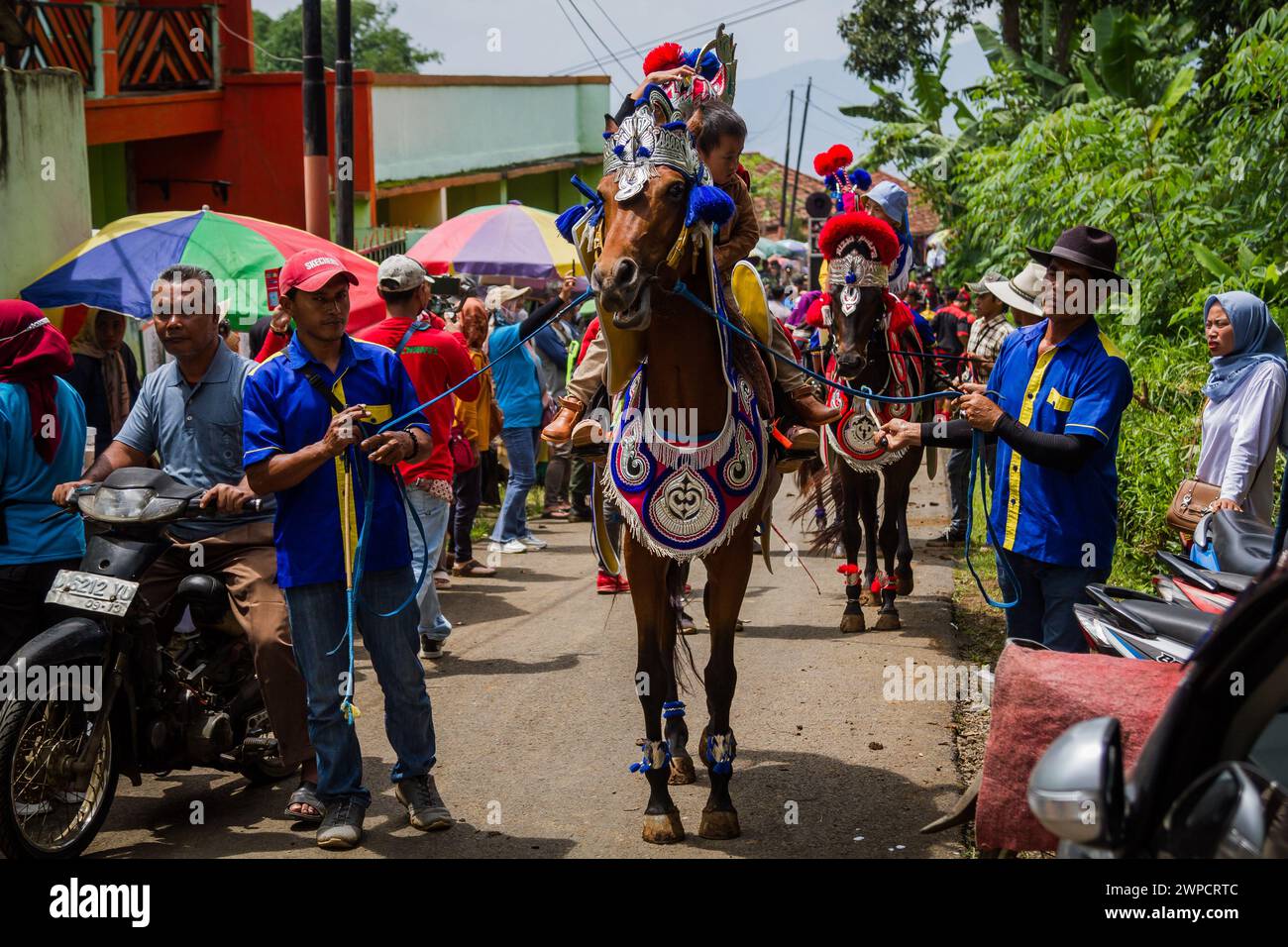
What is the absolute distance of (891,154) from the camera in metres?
27.5

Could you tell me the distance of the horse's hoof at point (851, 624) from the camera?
30.9ft

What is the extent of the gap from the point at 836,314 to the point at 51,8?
10312 mm

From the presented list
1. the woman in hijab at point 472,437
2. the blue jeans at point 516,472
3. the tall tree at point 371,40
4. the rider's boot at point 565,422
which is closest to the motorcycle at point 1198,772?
the rider's boot at point 565,422

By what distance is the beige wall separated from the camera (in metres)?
11.5

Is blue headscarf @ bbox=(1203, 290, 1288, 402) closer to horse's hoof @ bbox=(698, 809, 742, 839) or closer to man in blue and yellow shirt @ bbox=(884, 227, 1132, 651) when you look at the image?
man in blue and yellow shirt @ bbox=(884, 227, 1132, 651)

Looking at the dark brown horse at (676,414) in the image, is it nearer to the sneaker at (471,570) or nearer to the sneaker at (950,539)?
the sneaker at (471,570)

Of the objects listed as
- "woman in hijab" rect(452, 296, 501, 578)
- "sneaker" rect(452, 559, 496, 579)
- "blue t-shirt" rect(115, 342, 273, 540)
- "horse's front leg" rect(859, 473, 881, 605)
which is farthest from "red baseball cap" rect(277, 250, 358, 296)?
"sneaker" rect(452, 559, 496, 579)

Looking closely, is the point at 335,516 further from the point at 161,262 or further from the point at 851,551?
the point at 851,551

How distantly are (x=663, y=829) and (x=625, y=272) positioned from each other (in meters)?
2.25

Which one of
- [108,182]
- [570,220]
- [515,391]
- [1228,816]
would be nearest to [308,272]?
[570,220]

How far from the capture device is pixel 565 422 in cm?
617

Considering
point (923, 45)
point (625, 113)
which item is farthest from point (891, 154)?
point (625, 113)

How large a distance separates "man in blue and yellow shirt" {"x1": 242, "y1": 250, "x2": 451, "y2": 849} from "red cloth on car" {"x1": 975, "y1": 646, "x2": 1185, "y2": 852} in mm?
2496

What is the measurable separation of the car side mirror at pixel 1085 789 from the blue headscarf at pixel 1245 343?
4.41 m
